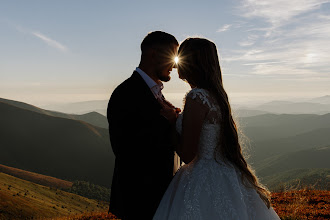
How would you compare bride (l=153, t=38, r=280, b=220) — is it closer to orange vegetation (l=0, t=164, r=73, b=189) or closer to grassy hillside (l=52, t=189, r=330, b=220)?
grassy hillside (l=52, t=189, r=330, b=220)

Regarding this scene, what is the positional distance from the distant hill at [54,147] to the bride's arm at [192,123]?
392ft

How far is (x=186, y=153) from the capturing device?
3811mm

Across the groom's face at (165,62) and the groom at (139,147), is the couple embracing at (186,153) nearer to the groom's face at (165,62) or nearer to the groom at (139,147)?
the groom at (139,147)

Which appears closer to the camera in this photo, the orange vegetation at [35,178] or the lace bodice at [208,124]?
the lace bodice at [208,124]

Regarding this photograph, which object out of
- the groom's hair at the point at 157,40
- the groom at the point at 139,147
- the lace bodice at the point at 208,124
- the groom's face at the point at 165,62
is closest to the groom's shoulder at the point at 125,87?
the groom at the point at 139,147

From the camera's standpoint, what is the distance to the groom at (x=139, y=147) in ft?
12.8

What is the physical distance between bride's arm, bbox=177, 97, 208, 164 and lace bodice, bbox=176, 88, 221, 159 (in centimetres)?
7

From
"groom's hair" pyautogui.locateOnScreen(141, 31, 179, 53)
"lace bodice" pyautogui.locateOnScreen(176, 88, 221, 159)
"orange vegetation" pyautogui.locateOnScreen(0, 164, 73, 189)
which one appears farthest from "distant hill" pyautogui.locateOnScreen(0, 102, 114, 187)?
"lace bodice" pyautogui.locateOnScreen(176, 88, 221, 159)

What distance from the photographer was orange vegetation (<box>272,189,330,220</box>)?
339 inches

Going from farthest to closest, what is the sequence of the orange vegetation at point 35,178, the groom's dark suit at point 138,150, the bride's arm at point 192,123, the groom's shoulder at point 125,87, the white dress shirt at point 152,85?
1. the orange vegetation at point 35,178
2. the white dress shirt at point 152,85
3. the groom's shoulder at point 125,87
4. the groom's dark suit at point 138,150
5. the bride's arm at point 192,123

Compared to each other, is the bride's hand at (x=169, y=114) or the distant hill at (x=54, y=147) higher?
the bride's hand at (x=169, y=114)

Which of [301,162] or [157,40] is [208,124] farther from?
[301,162]

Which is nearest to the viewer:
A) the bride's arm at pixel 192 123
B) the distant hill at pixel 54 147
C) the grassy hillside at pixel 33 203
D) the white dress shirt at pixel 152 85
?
the bride's arm at pixel 192 123

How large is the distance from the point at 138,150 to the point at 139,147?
0.04 metres
